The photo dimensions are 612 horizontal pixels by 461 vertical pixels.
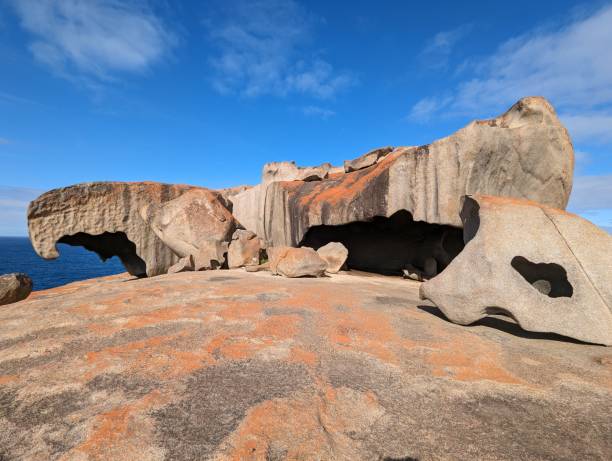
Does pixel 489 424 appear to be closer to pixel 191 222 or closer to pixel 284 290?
pixel 284 290

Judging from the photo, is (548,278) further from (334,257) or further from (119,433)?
(334,257)

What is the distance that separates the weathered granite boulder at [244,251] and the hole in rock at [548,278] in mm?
7720

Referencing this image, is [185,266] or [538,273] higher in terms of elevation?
[538,273]

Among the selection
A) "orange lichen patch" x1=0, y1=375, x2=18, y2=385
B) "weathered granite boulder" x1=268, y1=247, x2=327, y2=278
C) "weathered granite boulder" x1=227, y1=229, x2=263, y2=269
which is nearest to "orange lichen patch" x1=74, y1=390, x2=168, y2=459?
"orange lichen patch" x1=0, y1=375, x2=18, y2=385

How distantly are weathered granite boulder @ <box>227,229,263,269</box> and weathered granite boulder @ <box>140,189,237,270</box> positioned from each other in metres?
0.55

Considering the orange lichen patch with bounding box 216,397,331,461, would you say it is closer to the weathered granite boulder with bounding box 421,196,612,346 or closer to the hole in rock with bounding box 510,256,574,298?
Answer: the weathered granite boulder with bounding box 421,196,612,346

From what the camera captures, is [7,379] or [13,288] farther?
[13,288]

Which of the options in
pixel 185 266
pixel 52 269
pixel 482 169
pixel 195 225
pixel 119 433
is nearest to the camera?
pixel 119 433

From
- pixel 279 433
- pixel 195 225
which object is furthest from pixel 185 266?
pixel 279 433

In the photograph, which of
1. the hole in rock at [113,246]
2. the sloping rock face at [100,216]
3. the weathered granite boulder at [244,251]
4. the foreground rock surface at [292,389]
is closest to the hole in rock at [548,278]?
the foreground rock surface at [292,389]

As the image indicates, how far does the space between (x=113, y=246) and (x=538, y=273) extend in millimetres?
17854

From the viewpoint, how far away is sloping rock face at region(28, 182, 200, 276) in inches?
501

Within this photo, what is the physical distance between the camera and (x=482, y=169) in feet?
27.0

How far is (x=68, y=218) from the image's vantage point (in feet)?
42.7
